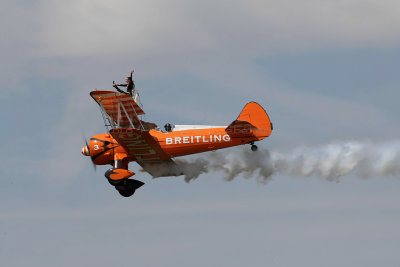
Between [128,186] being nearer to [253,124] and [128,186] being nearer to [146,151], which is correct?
[146,151]

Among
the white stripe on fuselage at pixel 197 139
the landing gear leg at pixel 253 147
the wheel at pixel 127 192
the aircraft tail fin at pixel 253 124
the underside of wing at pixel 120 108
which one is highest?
the underside of wing at pixel 120 108

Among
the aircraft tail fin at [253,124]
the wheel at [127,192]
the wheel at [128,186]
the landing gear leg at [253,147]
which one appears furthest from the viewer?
the wheel at [127,192]

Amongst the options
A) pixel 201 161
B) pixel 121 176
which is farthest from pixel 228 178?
pixel 121 176

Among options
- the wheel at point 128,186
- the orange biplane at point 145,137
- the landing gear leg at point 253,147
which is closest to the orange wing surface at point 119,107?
the orange biplane at point 145,137

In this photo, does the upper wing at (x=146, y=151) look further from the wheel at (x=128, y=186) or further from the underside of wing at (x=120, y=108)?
the wheel at (x=128, y=186)

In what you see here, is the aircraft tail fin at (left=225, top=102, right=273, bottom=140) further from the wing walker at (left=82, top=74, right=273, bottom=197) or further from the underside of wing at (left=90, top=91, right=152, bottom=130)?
the underside of wing at (left=90, top=91, right=152, bottom=130)

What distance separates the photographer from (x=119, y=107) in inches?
1596

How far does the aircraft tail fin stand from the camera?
41.6 meters

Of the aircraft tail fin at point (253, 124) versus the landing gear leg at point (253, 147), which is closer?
the aircraft tail fin at point (253, 124)

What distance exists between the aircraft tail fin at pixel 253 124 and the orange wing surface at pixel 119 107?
402 centimetres

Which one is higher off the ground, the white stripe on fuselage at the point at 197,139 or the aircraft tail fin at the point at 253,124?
the aircraft tail fin at the point at 253,124

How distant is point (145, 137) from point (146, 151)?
4.02ft

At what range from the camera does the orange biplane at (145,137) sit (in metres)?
41.0

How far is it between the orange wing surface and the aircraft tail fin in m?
4.02
